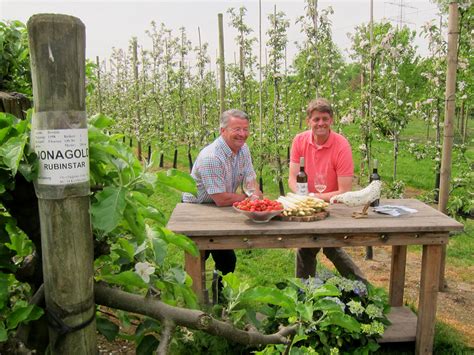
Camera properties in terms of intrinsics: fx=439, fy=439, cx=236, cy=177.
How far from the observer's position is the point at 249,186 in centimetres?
344

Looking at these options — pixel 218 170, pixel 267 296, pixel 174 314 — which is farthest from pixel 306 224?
pixel 174 314

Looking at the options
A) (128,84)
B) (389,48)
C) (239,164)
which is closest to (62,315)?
(239,164)

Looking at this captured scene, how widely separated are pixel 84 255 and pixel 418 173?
10315 millimetres

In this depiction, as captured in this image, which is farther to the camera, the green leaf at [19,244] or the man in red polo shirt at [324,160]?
the man in red polo shirt at [324,160]

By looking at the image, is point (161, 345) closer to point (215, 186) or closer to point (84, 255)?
point (84, 255)

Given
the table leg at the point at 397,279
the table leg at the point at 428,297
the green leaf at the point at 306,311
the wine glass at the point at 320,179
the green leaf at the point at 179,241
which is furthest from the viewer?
the wine glass at the point at 320,179

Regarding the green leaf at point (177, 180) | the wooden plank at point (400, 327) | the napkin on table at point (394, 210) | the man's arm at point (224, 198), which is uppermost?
the green leaf at point (177, 180)

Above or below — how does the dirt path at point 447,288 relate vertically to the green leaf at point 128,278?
below

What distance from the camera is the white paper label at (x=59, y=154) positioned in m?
0.90

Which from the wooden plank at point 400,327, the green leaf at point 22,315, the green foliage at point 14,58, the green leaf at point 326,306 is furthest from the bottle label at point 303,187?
the green leaf at point 22,315

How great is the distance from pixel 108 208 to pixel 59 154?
153 mm

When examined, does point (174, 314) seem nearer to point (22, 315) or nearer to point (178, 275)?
point (178, 275)

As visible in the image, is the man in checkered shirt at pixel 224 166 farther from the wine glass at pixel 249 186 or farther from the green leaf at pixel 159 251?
the green leaf at pixel 159 251

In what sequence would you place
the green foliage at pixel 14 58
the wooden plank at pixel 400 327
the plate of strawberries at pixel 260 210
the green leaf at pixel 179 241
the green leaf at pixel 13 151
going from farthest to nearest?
the wooden plank at pixel 400 327 → the plate of strawberries at pixel 260 210 → the green foliage at pixel 14 58 → the green leaf at pixel 179 241 → the green leaf at pixel 13 151
